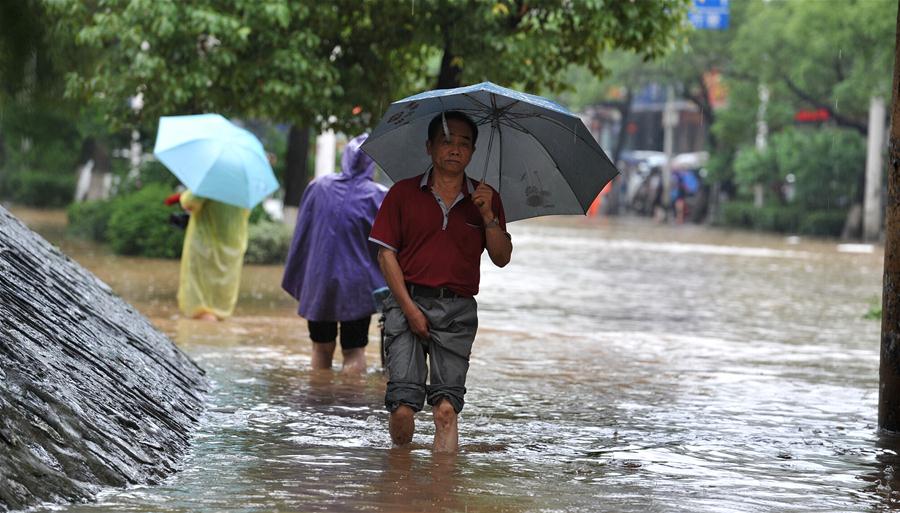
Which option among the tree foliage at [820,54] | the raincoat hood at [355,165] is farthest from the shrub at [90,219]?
the tree foliage at [820,54]

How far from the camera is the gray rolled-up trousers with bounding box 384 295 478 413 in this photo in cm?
681

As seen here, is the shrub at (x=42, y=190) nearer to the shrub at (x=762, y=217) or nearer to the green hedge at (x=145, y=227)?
the green hedge at (x=145, y=227)

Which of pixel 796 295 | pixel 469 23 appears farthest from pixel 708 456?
pixel 796 295

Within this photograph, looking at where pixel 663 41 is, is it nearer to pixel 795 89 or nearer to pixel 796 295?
pixel 796 295

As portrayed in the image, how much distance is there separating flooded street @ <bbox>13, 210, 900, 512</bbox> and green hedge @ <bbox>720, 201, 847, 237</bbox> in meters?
23.8

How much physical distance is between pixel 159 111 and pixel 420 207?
29.1ft

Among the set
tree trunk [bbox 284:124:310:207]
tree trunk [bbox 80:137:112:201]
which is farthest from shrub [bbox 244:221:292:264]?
tree trunk [bbox 80:137:112:201]

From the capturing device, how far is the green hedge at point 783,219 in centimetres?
4184

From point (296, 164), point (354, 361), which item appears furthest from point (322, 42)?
point (354, 361)

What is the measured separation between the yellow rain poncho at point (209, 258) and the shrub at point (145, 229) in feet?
23.5

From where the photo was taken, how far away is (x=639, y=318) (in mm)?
15617

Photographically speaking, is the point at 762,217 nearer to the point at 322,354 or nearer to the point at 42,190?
the point at 42,190

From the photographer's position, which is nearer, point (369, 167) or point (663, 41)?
point (369, 167)

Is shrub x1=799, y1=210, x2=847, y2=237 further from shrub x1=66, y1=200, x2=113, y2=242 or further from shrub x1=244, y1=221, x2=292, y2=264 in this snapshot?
shrub x1=244, y1=221, x2=292, y2=264
